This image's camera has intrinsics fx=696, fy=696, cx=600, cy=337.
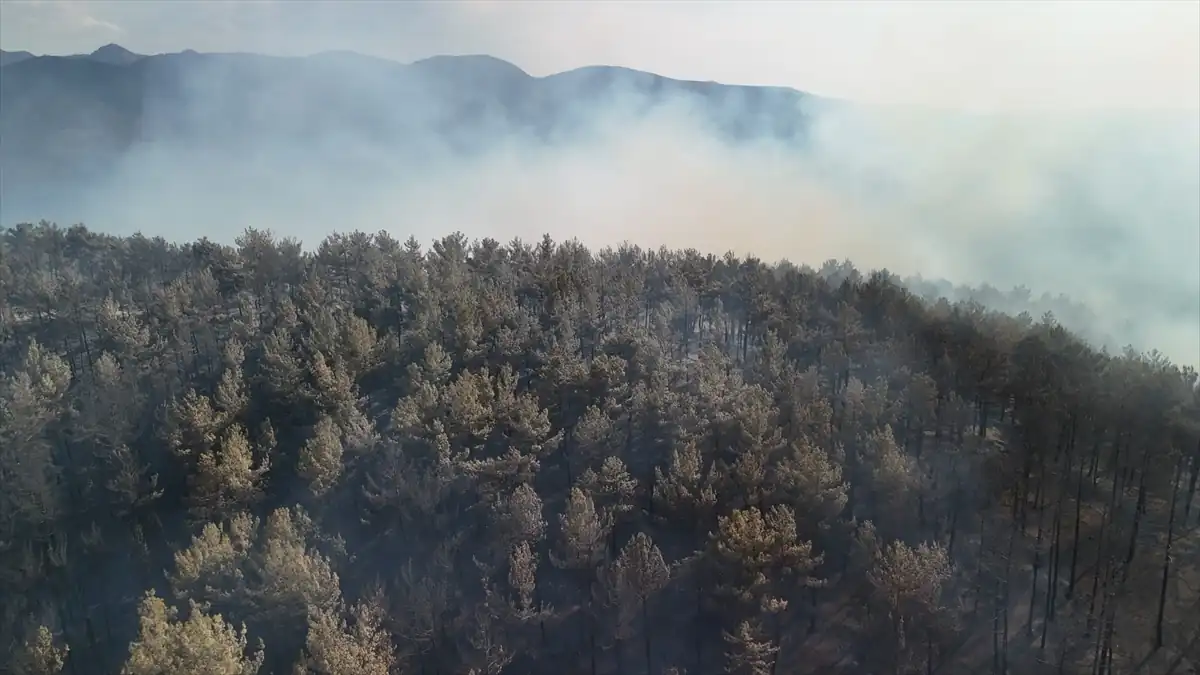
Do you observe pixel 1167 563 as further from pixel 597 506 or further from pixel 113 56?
pixel 113 56

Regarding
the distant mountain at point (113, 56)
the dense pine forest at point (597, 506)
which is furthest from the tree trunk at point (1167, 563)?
the distant mountain at point (113, 56)

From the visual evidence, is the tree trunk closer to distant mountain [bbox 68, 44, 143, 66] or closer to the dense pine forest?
the dense pine forest

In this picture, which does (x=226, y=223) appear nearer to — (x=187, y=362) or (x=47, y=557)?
(x=187, y=362)

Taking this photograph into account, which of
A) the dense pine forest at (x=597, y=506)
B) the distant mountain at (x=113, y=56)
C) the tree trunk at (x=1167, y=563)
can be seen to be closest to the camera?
the dense pine forest at (x=597, y=506)

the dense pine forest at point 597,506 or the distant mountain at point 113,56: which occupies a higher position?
the distant mountain at point 113,56

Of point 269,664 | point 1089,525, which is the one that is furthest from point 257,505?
point 1089,525

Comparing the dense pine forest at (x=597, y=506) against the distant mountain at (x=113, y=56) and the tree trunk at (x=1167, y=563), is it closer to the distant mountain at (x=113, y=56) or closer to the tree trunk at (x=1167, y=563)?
the tree trunk at (x=1167, y=563)

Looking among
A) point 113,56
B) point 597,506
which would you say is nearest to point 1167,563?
point 597,506

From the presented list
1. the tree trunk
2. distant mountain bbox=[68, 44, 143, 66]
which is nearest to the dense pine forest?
the tree trunk
